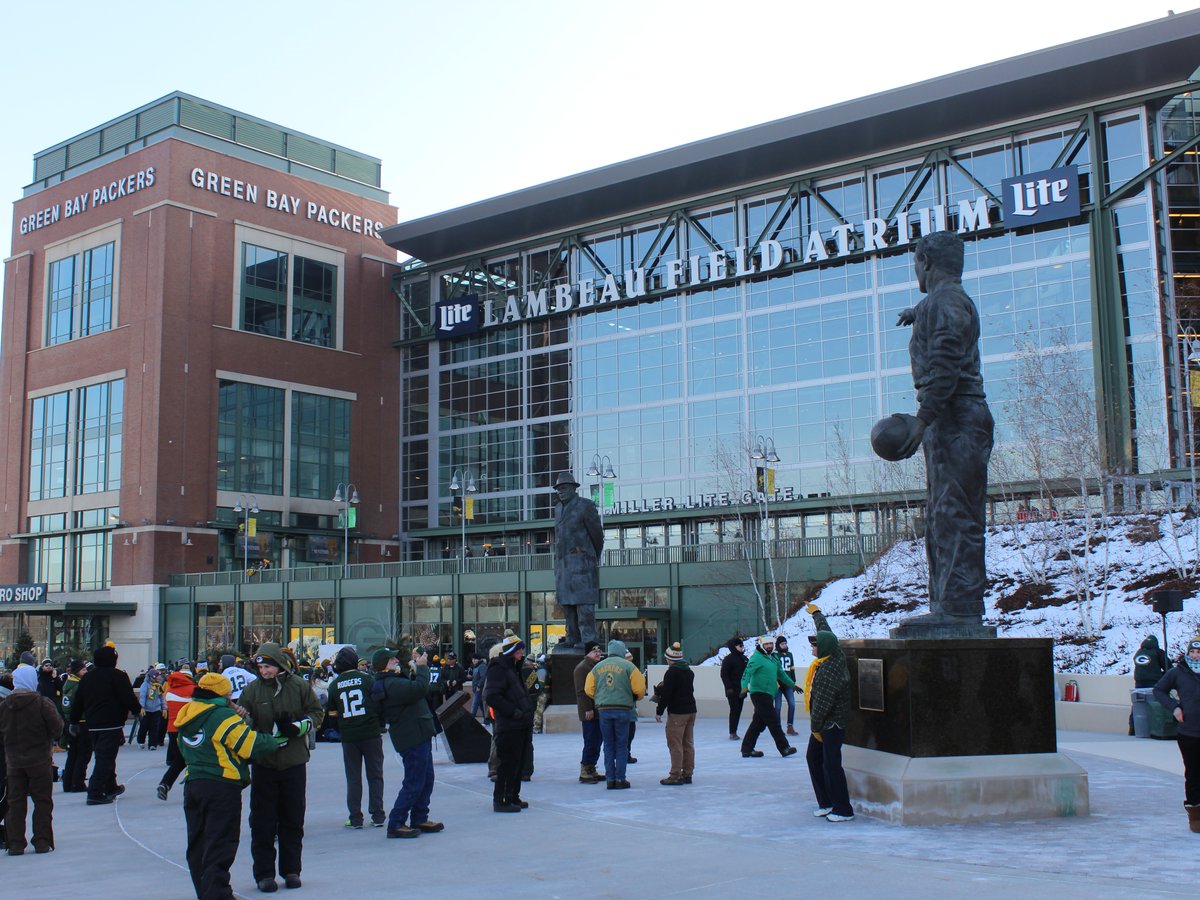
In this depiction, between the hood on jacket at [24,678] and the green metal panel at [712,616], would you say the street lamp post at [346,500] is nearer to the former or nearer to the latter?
the green metal panel at [712,616]

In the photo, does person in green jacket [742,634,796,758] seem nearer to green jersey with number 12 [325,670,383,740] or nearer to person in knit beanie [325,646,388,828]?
person in knit beanie [325,646,388,828]

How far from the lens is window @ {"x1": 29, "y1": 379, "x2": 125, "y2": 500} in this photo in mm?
69875

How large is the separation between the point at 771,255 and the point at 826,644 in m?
52.1

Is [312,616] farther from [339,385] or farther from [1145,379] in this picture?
[1145,379]

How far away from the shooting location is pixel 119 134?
74.5m

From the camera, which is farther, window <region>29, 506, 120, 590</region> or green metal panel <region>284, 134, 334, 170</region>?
green metal panel <region>284, 134, 334, 170</region>

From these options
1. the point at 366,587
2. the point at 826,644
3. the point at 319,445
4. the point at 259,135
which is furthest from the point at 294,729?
the point at 259,135

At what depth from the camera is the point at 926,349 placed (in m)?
11.8

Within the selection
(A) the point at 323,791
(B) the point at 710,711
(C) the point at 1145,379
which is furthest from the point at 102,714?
(C) the point at 1145,379

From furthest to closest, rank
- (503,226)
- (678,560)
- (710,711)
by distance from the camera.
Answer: (503,226), (678,560), (710,711)

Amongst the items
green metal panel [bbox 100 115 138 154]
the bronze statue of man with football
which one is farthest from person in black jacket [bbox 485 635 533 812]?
green metal panel [bbox 100 115 138 154]

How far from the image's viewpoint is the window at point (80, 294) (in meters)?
71.9

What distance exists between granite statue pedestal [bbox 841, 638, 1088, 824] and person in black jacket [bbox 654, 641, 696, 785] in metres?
3.43

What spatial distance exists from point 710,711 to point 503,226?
4864 centimetres
